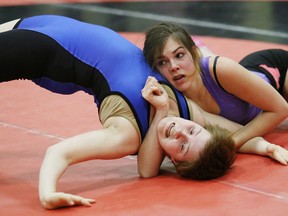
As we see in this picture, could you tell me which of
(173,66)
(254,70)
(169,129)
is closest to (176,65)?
(173,66)

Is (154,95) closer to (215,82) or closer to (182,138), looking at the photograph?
(182,138)

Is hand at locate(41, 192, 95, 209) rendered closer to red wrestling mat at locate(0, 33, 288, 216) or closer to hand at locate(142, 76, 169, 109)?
red wrestling mat at locate(0, 33, 288, 216)

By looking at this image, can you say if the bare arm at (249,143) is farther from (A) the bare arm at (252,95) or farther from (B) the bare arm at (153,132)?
(B) the bare arm at (153,132)

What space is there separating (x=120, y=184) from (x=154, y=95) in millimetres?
402

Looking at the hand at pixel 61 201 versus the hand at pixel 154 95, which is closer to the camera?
the hand at pixel 61 201

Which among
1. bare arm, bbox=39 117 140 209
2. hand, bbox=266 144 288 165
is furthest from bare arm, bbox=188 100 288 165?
bare arm, bbox=39 117 140 209

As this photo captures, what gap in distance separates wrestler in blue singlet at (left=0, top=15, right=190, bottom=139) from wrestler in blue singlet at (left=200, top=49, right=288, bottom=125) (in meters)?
0.19

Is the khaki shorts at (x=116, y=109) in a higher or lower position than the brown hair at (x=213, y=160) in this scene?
higher

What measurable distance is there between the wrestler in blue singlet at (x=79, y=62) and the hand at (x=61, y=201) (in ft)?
1.47

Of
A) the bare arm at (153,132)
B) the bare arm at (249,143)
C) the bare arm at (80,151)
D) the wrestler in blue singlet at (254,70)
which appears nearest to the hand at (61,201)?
the bare arm at (80,151)

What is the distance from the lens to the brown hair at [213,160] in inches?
118

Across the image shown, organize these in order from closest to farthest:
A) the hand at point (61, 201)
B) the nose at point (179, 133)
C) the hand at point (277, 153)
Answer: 1. the hand at point (61, 201)
2. the nose at point (179, 133)
3. the hand at point (277, 153)

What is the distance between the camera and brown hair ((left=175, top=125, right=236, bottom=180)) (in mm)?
3008

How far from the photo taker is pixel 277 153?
327 cm
